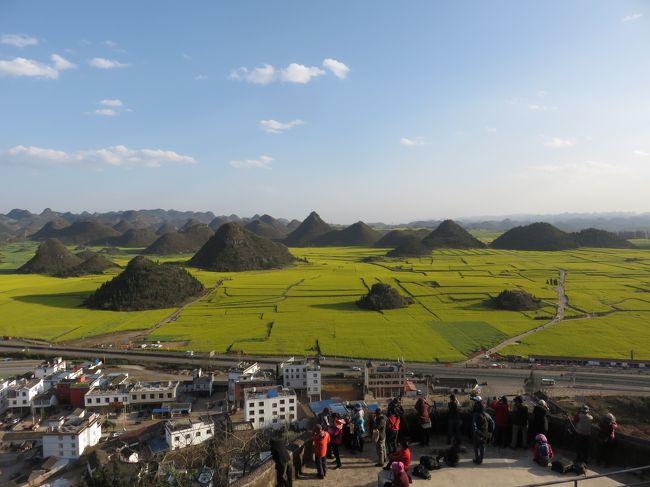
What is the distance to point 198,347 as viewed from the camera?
29.5 metres

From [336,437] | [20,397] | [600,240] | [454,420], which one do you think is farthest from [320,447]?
[600,240]

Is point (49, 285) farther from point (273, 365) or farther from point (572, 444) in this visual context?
point (572, 444)

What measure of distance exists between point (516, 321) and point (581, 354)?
815 cm

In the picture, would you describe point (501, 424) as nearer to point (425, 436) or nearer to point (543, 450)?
point (543, 450)

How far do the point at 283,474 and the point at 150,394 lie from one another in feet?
60.1

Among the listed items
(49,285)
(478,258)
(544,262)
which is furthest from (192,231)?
(544,262)

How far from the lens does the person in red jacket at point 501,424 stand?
623cm

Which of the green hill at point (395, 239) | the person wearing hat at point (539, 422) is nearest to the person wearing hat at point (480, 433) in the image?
the person wearing hat at point (539, 422)

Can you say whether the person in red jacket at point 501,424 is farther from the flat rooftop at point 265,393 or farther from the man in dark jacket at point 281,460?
the flat rooftop at point 265,393

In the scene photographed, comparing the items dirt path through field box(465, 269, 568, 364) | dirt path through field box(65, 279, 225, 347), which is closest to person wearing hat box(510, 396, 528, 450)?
dirt path through field box(465, 269, 568, 364)

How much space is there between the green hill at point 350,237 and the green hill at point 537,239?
33508mm

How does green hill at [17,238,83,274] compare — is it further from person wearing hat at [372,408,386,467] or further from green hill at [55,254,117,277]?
person wearing hat at [372,408,386,467]

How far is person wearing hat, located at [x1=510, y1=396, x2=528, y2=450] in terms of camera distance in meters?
6.10

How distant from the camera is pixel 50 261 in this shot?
6925 cm
